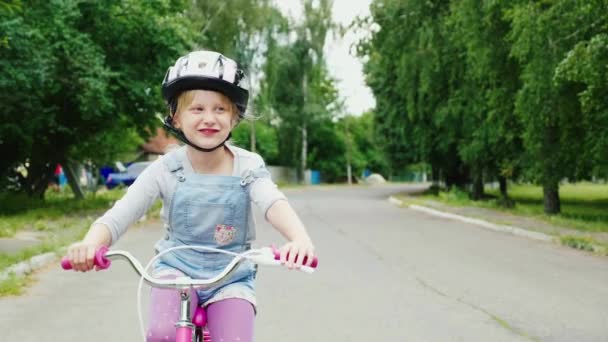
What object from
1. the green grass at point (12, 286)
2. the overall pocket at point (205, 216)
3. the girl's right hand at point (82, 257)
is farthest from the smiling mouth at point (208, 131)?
the green grass at point (12, 286)

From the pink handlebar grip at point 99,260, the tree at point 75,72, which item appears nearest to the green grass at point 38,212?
the tree at point 75,72

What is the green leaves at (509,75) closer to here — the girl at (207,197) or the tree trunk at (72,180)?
the tree trunk at (72,180)

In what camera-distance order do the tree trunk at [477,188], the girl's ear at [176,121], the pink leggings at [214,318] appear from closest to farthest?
the pink leggings at [214,318] < the girl's ear at [176,121] < the tree trunk at [477,188]

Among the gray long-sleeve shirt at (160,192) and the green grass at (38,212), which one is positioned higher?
the gray long-sleeve shirt at (160,192)

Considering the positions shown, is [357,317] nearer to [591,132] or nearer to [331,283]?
[331,283]

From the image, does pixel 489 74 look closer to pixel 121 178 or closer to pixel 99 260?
pixel 99 260

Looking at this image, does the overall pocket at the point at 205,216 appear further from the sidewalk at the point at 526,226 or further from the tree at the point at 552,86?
the tree at the point at 552,86

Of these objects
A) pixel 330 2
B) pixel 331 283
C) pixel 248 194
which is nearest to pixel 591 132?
pixel 331 283

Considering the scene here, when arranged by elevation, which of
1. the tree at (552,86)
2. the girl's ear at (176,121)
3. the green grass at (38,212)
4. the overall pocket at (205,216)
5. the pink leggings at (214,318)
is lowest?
the green grass at (38,212)

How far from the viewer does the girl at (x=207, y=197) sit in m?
3.13

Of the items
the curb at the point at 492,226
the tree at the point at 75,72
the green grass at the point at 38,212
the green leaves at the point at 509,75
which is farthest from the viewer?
the tree at the point at 75,72

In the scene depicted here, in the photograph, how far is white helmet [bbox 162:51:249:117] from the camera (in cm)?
316

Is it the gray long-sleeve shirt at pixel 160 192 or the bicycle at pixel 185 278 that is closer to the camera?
the bicycle at pixel 185 278

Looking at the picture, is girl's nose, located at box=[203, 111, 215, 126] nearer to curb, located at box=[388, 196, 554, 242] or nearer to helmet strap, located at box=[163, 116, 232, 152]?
helmet strap, located at box=[163, 116, 232, 152]
